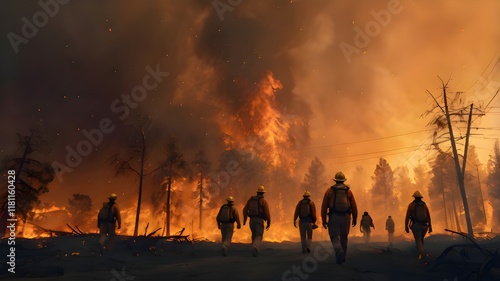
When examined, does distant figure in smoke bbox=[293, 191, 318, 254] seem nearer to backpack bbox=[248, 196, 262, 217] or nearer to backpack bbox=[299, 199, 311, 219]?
backpack bbox=[299, 199, 311, 219]

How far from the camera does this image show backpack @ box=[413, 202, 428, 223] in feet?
39.1

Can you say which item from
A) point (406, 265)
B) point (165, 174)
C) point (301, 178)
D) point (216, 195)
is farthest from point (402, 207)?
point (406, 265)

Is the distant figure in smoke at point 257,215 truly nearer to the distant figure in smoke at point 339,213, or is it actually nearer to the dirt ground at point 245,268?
the dirt ground at point 245,268

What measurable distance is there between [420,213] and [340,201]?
14.6 ft

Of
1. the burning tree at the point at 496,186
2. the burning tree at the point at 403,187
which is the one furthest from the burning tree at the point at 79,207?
the burning tree at the point at 403,187

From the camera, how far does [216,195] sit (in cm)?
5003

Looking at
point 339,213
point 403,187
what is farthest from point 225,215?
point 403,187

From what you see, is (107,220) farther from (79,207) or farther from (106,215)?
(79,207)

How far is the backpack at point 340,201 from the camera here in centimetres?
930


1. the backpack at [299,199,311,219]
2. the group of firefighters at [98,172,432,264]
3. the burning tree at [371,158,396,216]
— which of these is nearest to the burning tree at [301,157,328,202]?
the burning tree at [371,158,396,216]

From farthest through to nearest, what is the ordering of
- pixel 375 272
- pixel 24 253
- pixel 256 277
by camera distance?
pixel 24 253 → pixel 375 272 → pixel 256 277

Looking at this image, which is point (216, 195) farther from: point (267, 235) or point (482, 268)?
point (482, 268)

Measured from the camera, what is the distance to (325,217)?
365 inches

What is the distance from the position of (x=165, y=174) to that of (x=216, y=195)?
14.7 m
